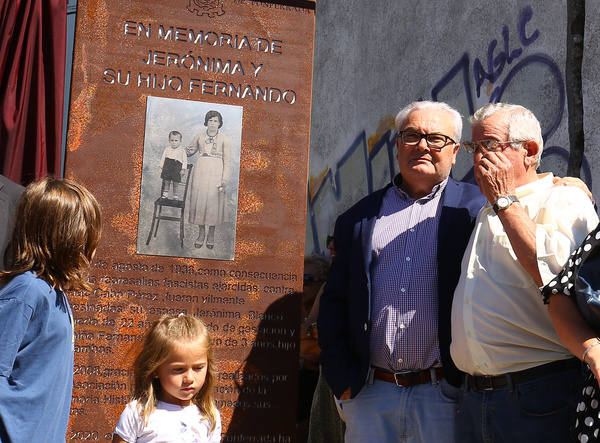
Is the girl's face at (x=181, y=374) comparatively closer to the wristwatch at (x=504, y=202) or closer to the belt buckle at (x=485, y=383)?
the belt buckle at (x=485, y=383)

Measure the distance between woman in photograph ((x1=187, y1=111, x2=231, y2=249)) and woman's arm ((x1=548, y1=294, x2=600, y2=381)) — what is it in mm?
2033

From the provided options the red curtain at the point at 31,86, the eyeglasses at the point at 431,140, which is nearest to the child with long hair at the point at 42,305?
the eyeglasses at the point at 431,140

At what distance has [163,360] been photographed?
303 centimetres

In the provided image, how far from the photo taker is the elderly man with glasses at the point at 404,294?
285 cm

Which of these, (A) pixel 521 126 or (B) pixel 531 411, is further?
(A) pixel 521 126

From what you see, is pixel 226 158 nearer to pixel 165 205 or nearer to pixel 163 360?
pixel 165 205

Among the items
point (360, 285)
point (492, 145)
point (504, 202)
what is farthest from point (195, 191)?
point (504, 202)

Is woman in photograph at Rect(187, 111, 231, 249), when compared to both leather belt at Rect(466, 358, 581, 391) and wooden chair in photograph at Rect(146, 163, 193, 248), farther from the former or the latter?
leather belt at Rect(466, 358, 581, 391)

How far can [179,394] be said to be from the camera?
3.02 m

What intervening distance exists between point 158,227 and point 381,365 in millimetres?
1456

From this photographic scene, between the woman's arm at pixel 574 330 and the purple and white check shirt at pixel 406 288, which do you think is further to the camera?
the purple and white check shirt at pixel 406 288

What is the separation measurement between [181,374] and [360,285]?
81cm

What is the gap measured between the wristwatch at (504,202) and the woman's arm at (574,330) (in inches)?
15.5

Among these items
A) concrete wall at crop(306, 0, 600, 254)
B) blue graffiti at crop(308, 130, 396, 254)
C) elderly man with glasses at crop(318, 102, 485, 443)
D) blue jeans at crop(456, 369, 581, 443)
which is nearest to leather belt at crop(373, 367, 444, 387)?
elderly man with glasses at crop(318, 102, 485, 443)
